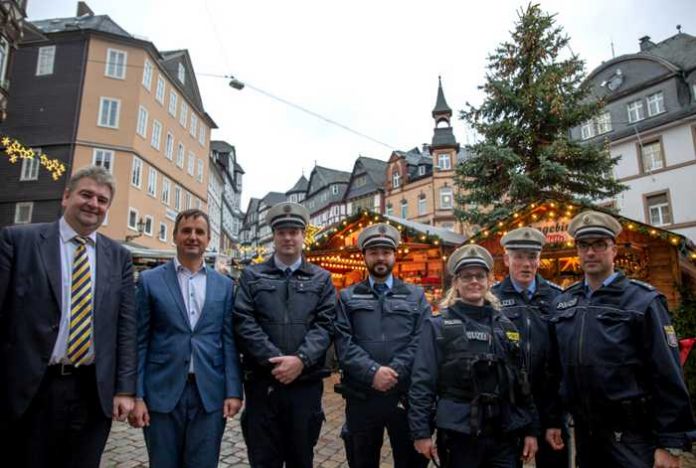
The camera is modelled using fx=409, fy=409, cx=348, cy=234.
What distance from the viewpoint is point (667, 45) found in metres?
27.1

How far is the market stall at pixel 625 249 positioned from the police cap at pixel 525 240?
5.26m

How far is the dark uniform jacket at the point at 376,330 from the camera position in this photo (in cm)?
298

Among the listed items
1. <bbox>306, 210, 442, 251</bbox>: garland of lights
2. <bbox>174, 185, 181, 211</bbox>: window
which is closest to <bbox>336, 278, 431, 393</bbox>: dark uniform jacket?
<bbox>306, 210, 442, 251</bbox>: garland of lights

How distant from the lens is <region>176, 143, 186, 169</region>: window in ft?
101

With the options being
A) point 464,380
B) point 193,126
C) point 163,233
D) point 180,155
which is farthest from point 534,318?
point 193,126

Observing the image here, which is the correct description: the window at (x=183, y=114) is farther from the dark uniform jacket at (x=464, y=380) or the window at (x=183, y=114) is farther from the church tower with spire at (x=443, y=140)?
the dark uniform jacket at (x=464, y=380)

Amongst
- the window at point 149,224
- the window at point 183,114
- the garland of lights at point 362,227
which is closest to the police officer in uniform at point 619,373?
the garland of lights at point 362,227

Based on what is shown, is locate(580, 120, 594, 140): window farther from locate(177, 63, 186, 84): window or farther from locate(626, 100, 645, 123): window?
locate(177, 63, 186, 84): window

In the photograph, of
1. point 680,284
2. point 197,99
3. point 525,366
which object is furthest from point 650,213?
point 197,99

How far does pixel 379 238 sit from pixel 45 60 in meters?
31.7

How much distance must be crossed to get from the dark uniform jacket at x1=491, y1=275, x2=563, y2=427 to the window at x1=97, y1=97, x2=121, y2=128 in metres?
27.4

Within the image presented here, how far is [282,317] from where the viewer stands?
306 cm

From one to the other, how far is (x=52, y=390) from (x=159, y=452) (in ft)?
2.50

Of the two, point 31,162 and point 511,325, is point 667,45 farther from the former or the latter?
point 31,162
